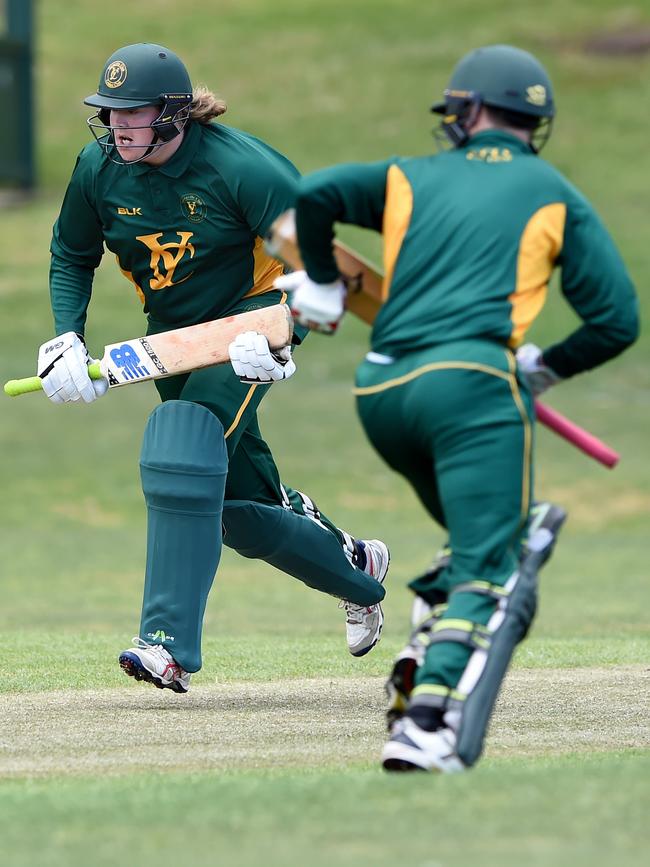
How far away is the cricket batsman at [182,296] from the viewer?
220 inches

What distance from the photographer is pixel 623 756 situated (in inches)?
175

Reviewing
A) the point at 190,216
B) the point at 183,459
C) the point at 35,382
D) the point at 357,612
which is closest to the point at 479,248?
the point at 183,459

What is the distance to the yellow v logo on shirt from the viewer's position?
5.79 m

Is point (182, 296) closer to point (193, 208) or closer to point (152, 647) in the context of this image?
point (193, 208)

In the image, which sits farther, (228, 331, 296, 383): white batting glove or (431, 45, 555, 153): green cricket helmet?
(228, 331, 296, 383): white batting glove

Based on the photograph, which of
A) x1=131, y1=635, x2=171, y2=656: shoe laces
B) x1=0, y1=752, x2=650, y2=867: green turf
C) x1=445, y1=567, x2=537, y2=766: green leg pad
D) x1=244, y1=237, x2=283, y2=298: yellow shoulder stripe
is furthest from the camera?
x1=244, y1=237, x2=283, y2=298: yellow shoulder stripe

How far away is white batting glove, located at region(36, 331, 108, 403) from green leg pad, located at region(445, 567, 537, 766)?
6.68ft

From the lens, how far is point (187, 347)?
18.6 ft

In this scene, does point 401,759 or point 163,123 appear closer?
point 401,759

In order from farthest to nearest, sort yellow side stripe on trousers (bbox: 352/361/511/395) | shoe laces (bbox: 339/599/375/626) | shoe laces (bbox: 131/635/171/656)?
shoe laces (bbox: 339/599/375/626) < shoe laces (bbox: 131/635/171/656) < yellow side stripe on trousers (bbox: 352/361/511/395)

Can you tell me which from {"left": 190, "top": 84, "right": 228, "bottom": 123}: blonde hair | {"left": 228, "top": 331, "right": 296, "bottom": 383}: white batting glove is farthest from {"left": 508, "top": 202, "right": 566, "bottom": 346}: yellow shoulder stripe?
{"left": 190, "top": 84, "right": 228, "bottom": 123}: blonde hair

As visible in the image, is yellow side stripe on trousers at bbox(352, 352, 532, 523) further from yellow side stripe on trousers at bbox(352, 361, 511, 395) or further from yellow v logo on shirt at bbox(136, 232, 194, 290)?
yellow v logo on shirt at bbox(136, 232, 194, 290)

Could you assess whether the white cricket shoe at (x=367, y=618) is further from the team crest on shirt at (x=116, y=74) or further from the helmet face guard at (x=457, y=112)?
the helmet face guard at (x=457, y=112)

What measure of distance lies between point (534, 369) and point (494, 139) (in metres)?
0.59
